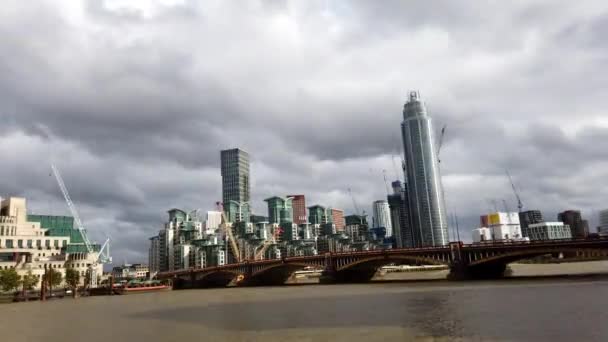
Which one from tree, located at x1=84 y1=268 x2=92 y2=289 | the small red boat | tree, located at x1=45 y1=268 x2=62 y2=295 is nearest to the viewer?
tree, located at x1=45 y1=268 x2=62 y2=295

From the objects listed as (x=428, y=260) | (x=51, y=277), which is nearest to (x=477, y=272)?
(x=428, y=260)

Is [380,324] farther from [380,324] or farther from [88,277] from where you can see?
[88,277]

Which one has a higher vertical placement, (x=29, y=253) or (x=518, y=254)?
(x=29, y=253)

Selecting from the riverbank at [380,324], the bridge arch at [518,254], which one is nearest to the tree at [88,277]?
the riverbank at [380,324]

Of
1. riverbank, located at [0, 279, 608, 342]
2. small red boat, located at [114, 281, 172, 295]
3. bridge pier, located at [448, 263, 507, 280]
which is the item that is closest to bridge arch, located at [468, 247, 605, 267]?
bridge pier, located at [448, 263, 507, 280]

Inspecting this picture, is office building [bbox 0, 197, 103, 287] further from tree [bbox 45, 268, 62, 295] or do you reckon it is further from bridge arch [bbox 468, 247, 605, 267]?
bridge arch [bbox 468, 247, 605, 267]

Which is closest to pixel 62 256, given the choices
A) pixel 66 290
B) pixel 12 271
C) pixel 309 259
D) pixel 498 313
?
pixel 66 290

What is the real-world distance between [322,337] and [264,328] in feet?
34.1

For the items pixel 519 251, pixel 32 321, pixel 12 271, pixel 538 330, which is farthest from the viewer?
pixel 12 271

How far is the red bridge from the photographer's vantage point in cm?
10938

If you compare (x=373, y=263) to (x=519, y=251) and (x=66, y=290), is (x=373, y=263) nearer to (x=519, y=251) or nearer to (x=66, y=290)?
(x=519, y=251)

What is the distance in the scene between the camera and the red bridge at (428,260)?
359ft

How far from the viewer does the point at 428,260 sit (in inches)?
5103

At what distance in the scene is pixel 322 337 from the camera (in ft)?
132
